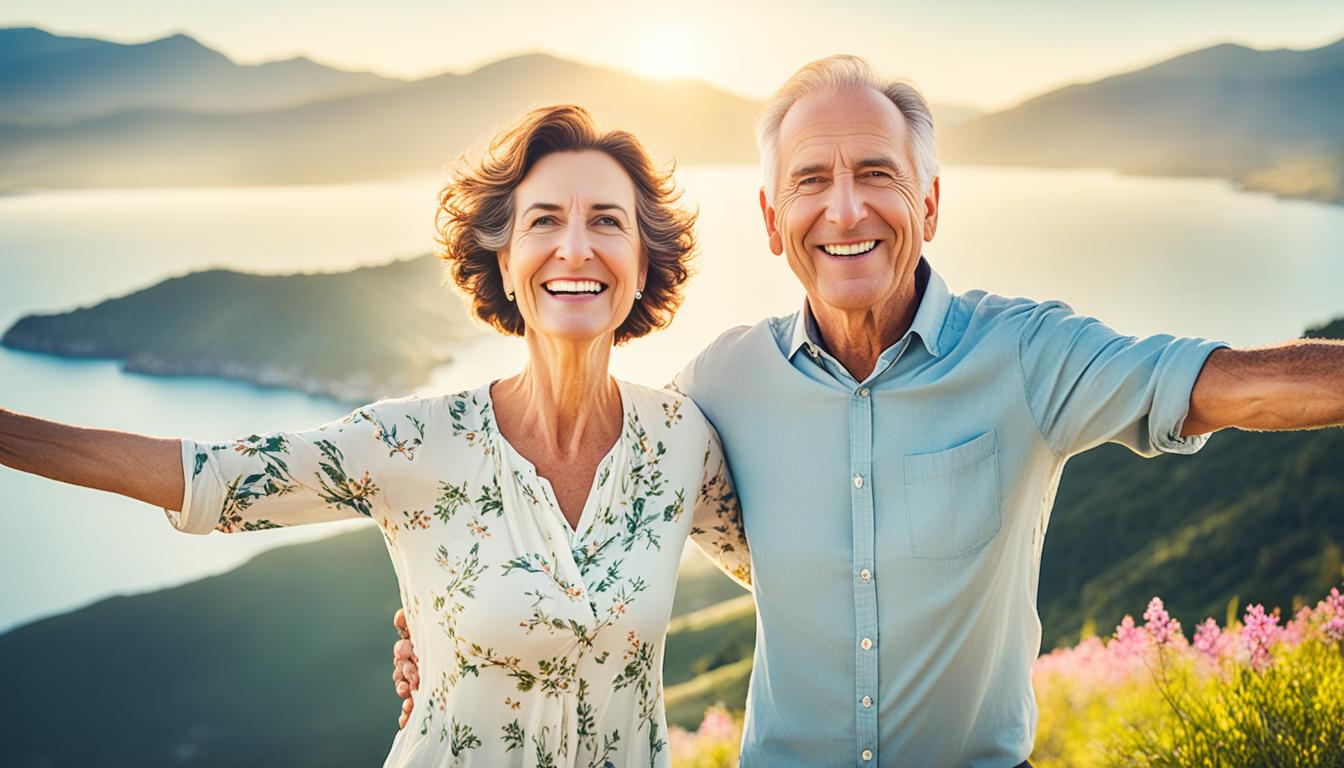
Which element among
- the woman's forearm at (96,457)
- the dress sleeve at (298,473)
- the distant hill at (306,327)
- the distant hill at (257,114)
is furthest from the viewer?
the distant hill at (306,327)

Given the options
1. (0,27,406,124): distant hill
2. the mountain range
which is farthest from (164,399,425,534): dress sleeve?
(0,27,406,124): distant hill

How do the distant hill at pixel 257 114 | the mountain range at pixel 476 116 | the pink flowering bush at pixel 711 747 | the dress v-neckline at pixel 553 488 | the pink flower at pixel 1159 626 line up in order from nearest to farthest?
the dress v-neckline at pixel 553 488
the pink flower at pixel 1159 626
the pink flowering bush at pixel 711 747
the distant hill at pixel 257 114
the mountain range at pixel 476 116

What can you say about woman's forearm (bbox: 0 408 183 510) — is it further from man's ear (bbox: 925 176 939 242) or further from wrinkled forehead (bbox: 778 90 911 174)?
man's ear (bbox: 925 176 939 242)

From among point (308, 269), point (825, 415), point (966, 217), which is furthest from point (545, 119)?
point (308, 269)

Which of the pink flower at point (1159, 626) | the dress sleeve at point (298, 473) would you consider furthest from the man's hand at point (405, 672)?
the pink flower at point (1159, 626)

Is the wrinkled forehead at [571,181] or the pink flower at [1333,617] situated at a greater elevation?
the wrinkled forehead at [571,181]

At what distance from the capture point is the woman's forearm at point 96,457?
172 cm

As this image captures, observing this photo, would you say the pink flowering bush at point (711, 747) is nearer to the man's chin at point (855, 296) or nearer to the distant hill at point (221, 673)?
the man's chin at point (855, 296)

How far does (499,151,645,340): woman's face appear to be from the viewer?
2.29 metres

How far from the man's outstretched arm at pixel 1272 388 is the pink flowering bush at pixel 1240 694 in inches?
34.4

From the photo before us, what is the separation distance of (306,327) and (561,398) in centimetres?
5551

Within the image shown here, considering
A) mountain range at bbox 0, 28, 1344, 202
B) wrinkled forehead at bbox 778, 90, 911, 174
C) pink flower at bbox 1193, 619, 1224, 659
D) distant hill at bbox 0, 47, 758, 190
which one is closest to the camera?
wrinkled forehead at bbox 778, 90, 911, 174

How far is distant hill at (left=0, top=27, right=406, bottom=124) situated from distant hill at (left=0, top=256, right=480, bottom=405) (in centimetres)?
1133

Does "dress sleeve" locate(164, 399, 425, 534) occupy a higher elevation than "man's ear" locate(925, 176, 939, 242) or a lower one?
lower
